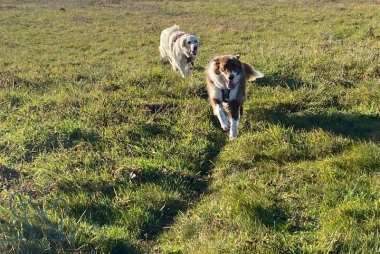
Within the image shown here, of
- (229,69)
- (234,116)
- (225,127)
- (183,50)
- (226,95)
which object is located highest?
(229,69)

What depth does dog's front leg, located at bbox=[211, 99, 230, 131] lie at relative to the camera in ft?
18.6

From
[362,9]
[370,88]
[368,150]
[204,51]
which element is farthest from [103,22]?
[368,150]

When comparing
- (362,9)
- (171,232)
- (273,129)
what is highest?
(362,9)

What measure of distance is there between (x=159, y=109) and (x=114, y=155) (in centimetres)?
147

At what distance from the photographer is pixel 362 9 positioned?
68.9ft

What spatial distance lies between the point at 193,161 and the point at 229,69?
6.23 feet

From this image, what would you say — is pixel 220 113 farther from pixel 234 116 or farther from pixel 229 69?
pixel 229 69

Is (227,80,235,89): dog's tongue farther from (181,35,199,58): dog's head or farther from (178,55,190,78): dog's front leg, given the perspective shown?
(181,35,199,58): dog's head

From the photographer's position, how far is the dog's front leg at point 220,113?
5.68 m

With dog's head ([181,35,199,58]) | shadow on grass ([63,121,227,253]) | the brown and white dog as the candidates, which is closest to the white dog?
dog's head ([181,35,199,58])

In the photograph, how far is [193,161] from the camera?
15.9ft

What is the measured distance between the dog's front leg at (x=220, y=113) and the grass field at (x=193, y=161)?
0.15 meters

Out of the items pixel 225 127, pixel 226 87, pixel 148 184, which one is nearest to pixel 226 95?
pixel 226 87

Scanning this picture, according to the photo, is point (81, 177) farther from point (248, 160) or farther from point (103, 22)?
point (103, 22)
